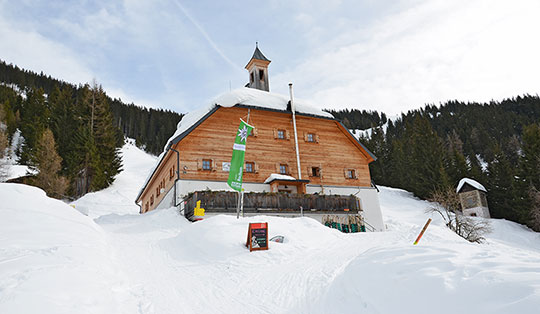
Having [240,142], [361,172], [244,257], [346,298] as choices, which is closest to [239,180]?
[240,142]

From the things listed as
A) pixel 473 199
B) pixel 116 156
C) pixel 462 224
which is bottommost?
pixel 462 224

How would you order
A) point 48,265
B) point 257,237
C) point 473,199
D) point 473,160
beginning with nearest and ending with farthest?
point 48,265 → point 257,237 → point 473,199 → point 473,160

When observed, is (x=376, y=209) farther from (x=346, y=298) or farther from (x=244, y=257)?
(x=346, y=298)

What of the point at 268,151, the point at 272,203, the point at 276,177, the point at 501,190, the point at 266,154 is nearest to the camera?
the point at 272,203

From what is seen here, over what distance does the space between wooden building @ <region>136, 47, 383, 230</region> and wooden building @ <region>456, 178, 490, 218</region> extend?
18.6 meters

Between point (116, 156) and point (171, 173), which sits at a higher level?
point (116, 156)

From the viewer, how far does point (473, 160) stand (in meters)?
55.5

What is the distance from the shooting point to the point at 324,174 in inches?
993

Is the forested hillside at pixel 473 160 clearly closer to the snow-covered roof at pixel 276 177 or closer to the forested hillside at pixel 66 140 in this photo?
the snow-covered roof at pixel 276 177

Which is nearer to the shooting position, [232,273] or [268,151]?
[232,273]

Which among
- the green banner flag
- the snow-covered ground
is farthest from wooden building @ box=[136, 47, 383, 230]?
the snow-covered ground

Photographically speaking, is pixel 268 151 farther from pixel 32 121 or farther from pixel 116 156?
pixel 32 121

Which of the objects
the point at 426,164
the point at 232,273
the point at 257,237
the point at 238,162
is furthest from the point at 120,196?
the point at 426,164

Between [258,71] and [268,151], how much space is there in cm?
1068
